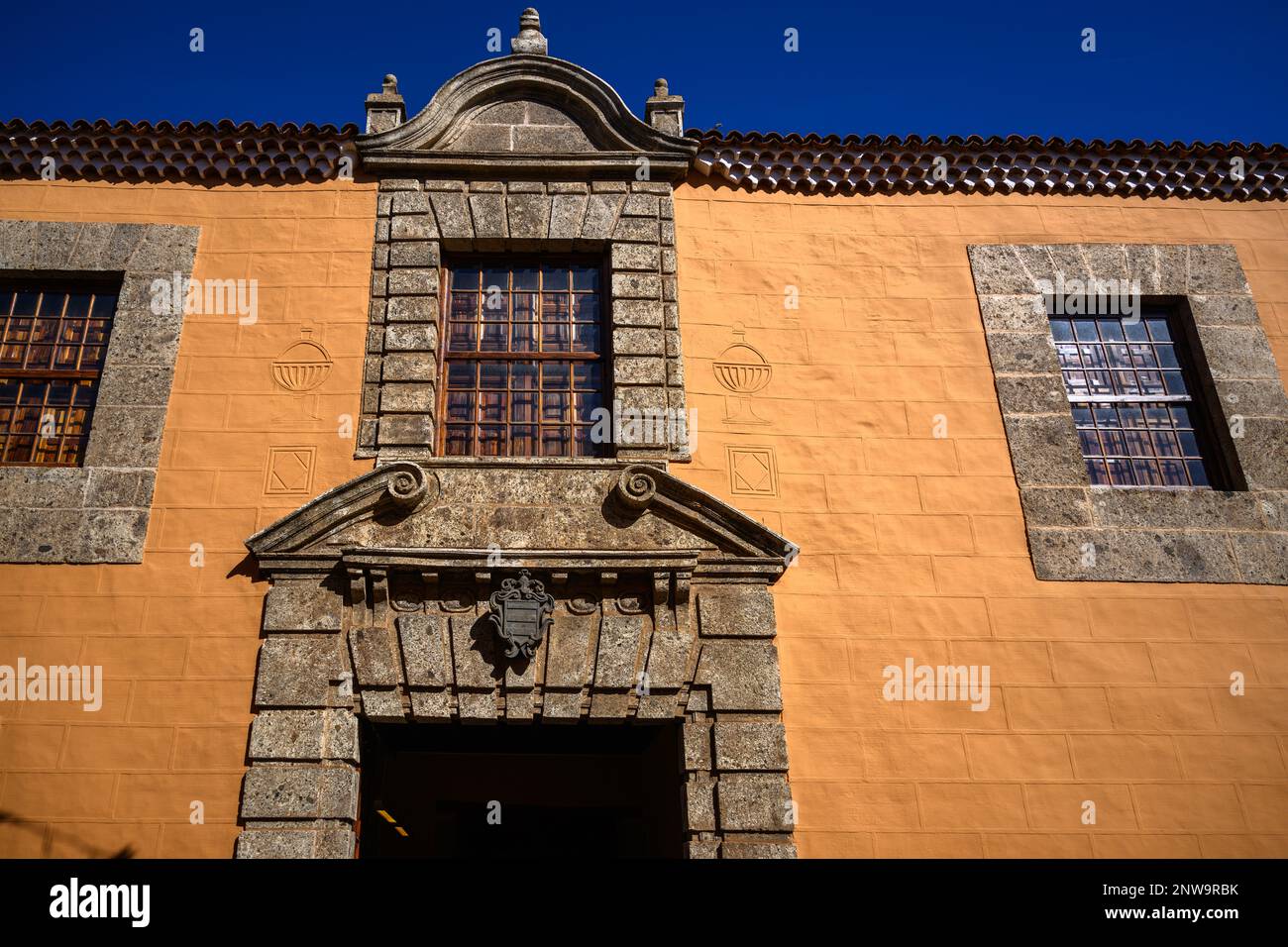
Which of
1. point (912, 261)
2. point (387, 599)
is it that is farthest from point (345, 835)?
point (912, 261)

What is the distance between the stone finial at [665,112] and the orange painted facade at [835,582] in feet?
1.52

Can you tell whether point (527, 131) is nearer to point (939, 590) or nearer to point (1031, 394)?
point (1031, 394)

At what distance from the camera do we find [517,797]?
7.76 meters

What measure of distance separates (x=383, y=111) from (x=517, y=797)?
5.42 m

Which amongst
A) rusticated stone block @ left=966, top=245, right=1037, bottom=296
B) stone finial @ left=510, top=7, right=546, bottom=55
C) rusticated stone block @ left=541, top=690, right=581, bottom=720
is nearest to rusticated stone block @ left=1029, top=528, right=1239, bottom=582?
rusticated stone block @ left=966, top=245, right=1037, bottom=296

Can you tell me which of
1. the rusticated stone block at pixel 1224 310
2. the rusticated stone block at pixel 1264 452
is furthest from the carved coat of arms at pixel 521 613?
the rusticated stone block at pixel 1224 310

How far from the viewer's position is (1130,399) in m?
6.46

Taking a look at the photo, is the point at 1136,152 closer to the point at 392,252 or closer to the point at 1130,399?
the point at 1130,399

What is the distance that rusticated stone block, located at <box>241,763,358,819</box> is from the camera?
4.95 metres

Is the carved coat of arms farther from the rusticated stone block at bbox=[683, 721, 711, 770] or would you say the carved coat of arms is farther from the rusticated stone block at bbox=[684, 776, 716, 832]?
the rusticated stone block at bbox=[684, 776, 716, 832]
